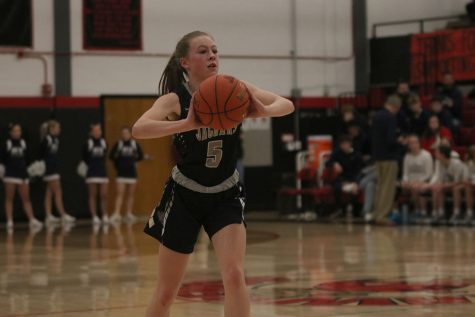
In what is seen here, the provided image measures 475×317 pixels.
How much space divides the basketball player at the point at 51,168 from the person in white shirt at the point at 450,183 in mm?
7241

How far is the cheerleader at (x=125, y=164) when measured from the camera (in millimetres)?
20875

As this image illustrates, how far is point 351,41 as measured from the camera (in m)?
25.0

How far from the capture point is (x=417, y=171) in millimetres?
17859

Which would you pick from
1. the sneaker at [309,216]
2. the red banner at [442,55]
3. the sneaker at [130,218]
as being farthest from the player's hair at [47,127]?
the red banner at [442,55]

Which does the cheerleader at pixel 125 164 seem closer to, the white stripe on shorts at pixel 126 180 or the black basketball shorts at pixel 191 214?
the white stripe on shorts at pixel 126 180

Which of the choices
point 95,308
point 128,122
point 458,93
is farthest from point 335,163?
point 95,308

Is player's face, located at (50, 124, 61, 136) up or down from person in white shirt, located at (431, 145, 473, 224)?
up

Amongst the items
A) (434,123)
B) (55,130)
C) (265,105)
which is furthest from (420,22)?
(265,105)

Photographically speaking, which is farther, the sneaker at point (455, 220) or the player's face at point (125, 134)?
the player's face at point (125, 134)

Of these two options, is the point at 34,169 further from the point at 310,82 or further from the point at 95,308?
the point at 95,308

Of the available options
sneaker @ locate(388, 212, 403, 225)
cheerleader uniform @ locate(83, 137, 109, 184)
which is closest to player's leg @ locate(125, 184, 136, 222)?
cheerleader uniform @ locate(83, 137, 109, 184)

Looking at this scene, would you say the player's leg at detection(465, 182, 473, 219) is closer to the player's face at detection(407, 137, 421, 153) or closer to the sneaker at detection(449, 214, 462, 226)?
the sneaker at detection(449, 214, 462, 226)

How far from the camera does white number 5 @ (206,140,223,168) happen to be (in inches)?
225

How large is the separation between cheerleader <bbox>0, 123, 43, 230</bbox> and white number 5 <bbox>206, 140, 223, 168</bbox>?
566 inches
